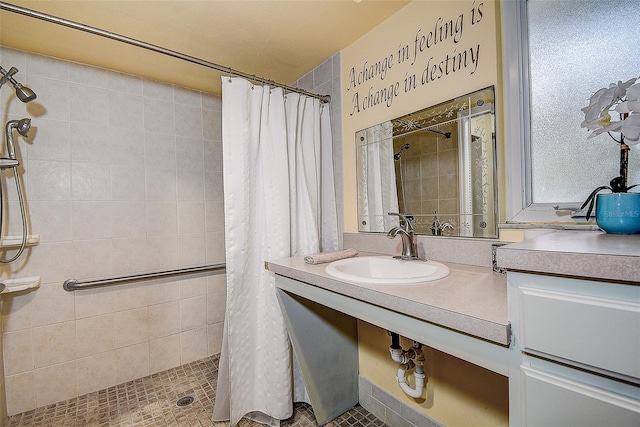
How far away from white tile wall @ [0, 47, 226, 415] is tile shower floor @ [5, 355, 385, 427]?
9cm

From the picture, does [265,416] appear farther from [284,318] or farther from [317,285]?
[317,285]

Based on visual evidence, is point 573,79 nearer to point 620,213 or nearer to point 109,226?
point 620,213

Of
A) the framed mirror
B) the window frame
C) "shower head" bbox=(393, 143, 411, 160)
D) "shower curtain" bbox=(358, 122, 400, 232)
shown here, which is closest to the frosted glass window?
the window frame

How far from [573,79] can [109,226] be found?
2.44 meters

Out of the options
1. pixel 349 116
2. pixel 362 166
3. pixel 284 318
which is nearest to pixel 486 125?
pixel 362 166

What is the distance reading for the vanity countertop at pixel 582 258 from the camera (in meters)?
0.50

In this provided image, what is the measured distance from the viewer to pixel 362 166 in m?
1.69

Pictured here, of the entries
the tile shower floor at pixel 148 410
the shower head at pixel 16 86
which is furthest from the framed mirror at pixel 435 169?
the shower head at pixel 16 86

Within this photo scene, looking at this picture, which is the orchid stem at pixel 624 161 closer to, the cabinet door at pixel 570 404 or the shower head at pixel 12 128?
the cabinet door at pixel 570 404

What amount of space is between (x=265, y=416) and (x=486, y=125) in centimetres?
177

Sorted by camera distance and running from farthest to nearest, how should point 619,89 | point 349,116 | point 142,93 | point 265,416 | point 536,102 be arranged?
1. point 142,93
2. point 349,116
3. point 265,416
4. point 536,102
5. point 619,89

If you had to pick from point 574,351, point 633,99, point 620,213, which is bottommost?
point 574,351

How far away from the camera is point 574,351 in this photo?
1.83 feet

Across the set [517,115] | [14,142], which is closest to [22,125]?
[14,142]
